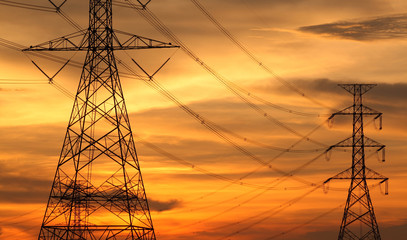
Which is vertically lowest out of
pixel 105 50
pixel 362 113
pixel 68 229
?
pixel 68 229

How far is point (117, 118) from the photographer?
63062 millimetres

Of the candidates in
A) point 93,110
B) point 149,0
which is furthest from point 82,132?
point 149,0

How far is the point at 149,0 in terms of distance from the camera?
65.2 metres

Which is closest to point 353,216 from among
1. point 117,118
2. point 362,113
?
point 362,113

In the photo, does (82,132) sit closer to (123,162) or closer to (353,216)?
(123,162)

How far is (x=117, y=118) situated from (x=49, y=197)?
21.3 feet

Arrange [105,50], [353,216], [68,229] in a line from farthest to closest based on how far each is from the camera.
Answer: [353,216], [105,50], [68,229]

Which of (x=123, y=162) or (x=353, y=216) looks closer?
(x=123, y=162)

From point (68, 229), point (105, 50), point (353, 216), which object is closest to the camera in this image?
point (68, 229)

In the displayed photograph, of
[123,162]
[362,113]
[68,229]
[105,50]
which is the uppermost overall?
[362,113]

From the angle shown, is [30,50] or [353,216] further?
[353,216]

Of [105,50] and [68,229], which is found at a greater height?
[105,50]

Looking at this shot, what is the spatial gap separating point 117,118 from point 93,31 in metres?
6.18

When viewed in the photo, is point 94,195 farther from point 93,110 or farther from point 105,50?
point 105,50
